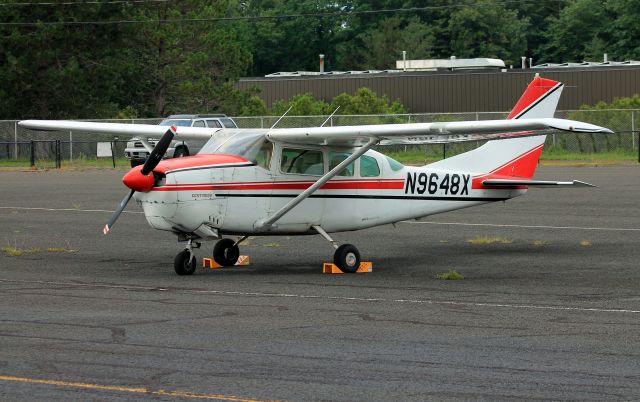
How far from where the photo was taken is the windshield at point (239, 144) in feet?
53.7

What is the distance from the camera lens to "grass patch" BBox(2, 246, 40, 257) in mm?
18484

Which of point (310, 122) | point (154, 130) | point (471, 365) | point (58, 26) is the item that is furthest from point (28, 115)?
point (471, 365)

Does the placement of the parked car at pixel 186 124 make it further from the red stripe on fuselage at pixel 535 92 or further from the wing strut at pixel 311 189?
the wing strut at pixel 311 189

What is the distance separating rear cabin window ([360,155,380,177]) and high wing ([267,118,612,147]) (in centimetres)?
27

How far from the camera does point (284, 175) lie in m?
16.6

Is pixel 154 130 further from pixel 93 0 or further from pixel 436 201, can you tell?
pixel 93 0

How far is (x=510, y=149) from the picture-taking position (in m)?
19.0

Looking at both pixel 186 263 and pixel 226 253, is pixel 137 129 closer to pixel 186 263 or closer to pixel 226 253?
pixel 226 253

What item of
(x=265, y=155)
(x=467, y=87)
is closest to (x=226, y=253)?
(x=265, y=155)

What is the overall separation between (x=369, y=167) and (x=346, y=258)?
1808 mm

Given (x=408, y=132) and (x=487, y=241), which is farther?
(x=487, y=241)

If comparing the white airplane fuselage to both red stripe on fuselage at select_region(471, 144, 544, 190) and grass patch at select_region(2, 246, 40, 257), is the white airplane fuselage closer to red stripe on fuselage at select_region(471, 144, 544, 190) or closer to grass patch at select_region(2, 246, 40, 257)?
red stripe on fuselage at select_region(471, 144, 544, 190)

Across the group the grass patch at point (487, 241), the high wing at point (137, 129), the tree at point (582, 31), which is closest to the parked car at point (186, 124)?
the high wing at point (137, 129)

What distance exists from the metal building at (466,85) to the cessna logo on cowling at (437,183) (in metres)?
41.2
